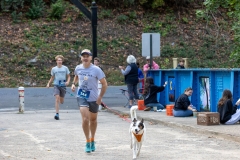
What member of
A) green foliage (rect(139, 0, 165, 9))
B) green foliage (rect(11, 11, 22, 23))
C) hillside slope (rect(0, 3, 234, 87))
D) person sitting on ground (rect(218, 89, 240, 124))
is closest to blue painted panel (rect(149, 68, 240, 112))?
person sitting on ground (rect(218, 89, 240, 124))

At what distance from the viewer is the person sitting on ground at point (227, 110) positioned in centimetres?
1350

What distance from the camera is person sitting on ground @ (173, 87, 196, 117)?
1580 centimetres

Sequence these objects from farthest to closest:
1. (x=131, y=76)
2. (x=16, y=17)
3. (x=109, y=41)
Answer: (x=16, y=17)
(x=109, y=41)
(x=131, y=76)

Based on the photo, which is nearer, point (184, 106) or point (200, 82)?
point (184, 106)

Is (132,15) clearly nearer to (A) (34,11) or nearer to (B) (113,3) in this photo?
(B) (113,3)

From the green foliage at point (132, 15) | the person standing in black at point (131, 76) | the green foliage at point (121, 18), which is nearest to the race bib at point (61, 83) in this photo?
the person standing in black at point (131, 76)

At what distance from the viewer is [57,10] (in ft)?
126

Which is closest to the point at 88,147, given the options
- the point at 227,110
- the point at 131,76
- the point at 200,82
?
the point at 227,110

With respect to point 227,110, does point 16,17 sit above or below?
above

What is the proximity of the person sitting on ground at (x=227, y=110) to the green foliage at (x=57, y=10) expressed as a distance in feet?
85.5

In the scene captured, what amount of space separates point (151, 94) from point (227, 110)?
5.10 metres

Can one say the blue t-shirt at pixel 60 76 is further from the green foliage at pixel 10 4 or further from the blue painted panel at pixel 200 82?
the green foliage at pixel 10 4

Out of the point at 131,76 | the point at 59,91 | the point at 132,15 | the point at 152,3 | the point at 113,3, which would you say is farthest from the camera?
the point at 152,3

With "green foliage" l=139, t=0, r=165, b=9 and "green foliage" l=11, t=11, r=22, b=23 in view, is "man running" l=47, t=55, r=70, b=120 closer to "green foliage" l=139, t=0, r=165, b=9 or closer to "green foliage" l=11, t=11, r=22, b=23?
"green foliage" l=11, t=11, r=22, b=23
